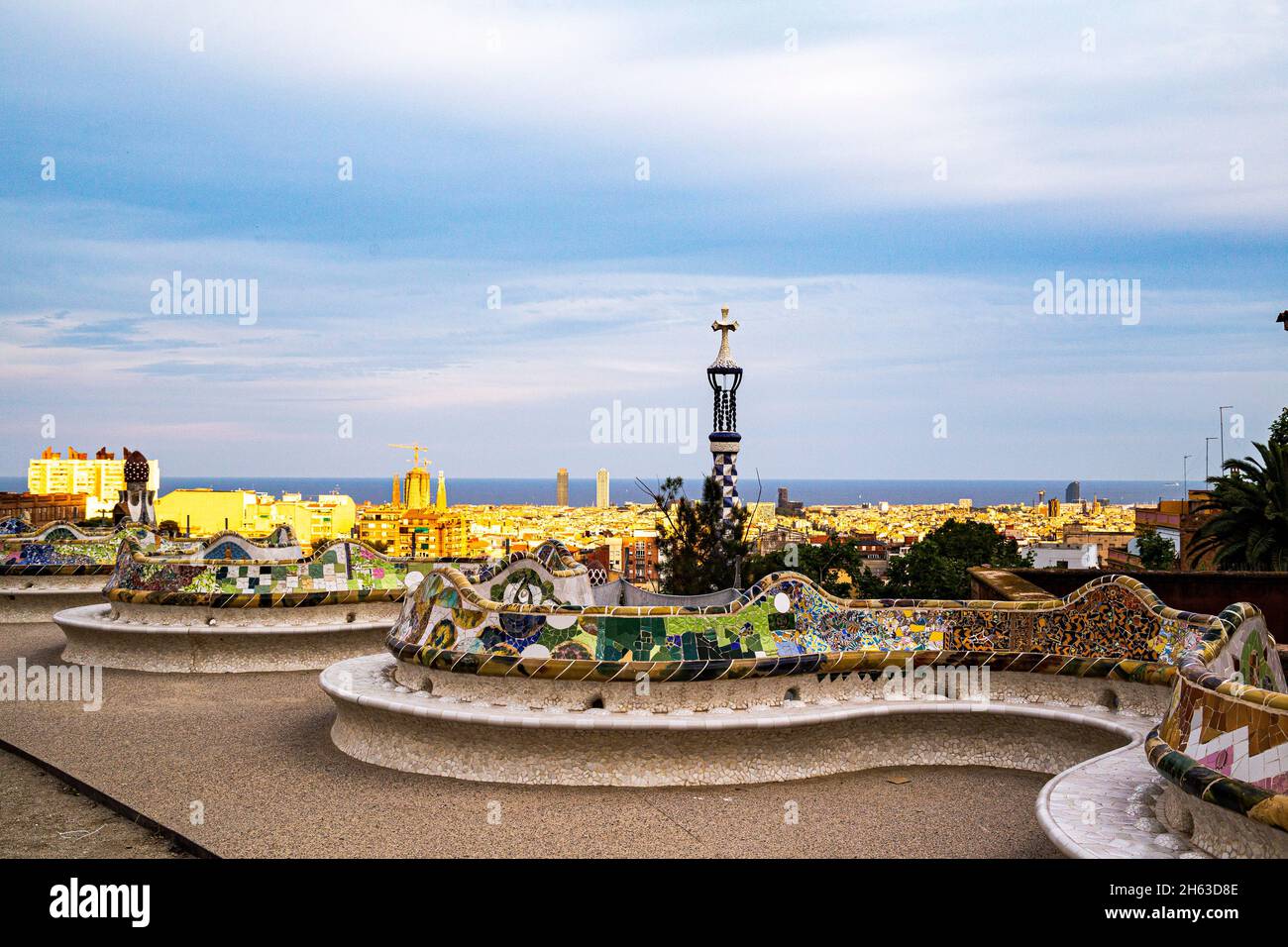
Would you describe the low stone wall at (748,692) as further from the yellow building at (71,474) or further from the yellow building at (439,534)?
the yellow building at (71,474)

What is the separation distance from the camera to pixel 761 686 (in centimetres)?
762

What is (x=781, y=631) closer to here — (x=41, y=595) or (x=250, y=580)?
(x=250, y=580)

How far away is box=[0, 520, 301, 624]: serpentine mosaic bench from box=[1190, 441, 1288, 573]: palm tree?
13.6m

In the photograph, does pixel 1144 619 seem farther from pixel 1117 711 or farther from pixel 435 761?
pixel 435 761

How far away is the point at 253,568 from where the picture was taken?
492 inches

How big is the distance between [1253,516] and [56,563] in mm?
17472

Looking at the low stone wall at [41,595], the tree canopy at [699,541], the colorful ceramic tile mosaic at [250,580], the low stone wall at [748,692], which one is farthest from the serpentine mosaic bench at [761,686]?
the tree canopy at [699,541]

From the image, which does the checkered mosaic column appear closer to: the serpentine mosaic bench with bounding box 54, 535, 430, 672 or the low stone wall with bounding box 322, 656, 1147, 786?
the serpentine mosaic bench with bounding box 54, 535, 430, 672

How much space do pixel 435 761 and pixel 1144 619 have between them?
4812 millimetres

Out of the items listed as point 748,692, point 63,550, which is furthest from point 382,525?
point 748,692

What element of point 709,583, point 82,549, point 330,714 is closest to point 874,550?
point 709,583

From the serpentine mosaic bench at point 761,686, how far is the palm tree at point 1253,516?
10387mm

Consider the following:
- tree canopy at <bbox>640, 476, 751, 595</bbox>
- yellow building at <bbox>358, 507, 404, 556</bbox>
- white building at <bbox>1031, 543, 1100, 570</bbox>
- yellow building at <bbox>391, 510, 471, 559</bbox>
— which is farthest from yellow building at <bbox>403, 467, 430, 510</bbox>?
tree canopy at <bbox>640, 476, 751, 595</bbox>

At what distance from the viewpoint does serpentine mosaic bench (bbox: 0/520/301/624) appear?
631 inches
